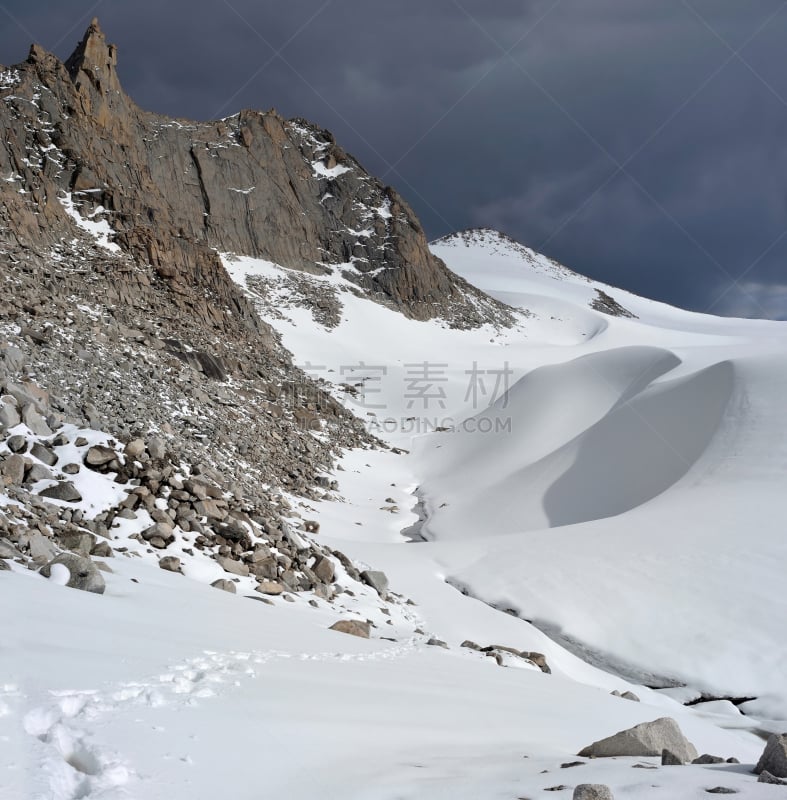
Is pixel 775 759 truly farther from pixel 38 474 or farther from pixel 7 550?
pixel 38 474

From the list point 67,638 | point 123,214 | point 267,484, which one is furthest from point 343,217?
point 67,638

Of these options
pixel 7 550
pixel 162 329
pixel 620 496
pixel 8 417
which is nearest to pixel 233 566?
pixel 7 550

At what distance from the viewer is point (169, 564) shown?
720cm

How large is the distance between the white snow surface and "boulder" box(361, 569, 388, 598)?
466 millimetres

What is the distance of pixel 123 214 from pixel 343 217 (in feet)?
134

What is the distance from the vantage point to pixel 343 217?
67.2 meters

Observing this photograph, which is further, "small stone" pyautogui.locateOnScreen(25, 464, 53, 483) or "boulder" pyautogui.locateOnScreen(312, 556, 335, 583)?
"boulder" pyautogui.locateOnScreen(312, 556, 335, 583)

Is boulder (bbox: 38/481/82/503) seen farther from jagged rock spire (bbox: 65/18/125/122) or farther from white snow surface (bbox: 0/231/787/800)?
jagged rock spire (bbox: 65/18/125/122)

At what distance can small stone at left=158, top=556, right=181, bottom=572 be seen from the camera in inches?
283

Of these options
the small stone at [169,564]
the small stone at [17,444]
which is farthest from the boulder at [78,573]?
the small stone at [17,444]

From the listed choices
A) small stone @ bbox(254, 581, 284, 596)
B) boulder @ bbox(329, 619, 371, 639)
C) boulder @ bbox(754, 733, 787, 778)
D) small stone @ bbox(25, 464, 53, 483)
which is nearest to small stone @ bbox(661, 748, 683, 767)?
boulder @ bbox(754, 733, 787, 778)

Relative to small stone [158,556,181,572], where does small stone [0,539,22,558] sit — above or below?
above

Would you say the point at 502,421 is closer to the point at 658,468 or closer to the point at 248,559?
the point at 658,468

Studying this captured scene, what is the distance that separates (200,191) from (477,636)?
57.7 metres
